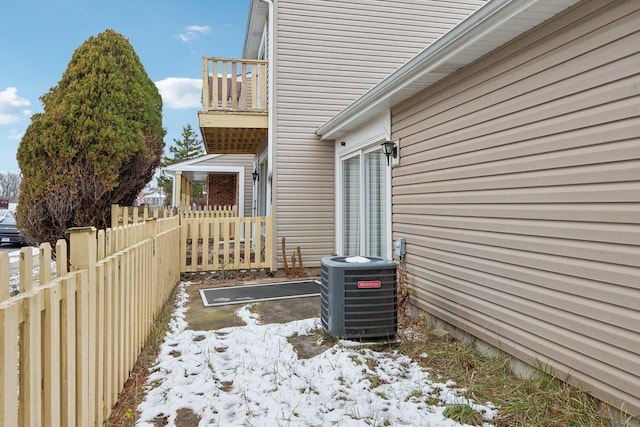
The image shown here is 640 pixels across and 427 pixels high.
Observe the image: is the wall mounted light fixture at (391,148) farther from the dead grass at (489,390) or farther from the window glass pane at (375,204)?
the dead grass at (489,390)

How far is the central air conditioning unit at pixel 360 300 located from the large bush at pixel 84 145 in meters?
3.66

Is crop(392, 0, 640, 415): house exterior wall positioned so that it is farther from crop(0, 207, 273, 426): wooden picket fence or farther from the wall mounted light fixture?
crop(0, 207, 273, 426): wooden picket fence

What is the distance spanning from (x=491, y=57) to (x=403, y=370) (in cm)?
255

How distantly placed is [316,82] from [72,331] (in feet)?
21.5

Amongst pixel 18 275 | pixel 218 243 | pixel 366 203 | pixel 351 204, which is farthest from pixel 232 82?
pixel 18 275

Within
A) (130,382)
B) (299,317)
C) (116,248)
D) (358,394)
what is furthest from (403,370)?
(116,248)

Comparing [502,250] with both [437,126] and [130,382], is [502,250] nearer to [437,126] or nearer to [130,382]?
[437,126]

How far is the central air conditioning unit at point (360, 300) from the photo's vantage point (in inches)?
137

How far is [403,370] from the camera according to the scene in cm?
302

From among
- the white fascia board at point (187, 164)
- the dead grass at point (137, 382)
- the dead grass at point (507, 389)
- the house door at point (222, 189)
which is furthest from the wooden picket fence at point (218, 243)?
the house door at point (222, 189)

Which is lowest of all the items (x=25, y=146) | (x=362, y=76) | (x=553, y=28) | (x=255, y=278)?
(x=255, y=278)

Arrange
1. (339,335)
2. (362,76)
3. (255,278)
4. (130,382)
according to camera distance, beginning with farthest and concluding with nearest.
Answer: (362,76), (255,278), (339,335), (130,382)

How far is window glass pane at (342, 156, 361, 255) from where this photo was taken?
6578 millimetres

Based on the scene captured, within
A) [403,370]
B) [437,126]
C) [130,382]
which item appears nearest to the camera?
[130,382]
